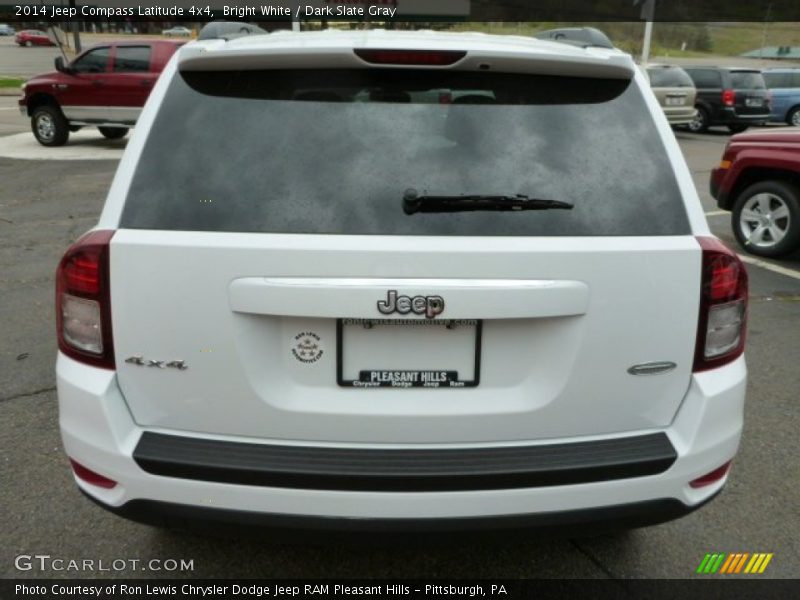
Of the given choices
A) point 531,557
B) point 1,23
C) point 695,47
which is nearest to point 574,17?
point 695,47

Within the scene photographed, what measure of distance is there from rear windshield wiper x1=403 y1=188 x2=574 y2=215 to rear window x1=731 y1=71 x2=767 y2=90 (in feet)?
68.1

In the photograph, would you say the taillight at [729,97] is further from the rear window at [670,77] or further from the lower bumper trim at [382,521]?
the lower bumper trim at [382,521]

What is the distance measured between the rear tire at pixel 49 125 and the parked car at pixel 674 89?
1416cm

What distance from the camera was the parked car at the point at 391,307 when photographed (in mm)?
1942

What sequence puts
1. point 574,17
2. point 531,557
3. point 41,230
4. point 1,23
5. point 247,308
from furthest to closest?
point 1,23, point 574,17, point 41,230, point 531,557, point 247,308

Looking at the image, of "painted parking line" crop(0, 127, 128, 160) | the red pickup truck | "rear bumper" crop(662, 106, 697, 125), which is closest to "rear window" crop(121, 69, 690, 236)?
"painted parking line" crop(0, 127, 128, 160)

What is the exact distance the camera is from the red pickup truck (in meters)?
14.1

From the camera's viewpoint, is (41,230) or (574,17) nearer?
(41,230)

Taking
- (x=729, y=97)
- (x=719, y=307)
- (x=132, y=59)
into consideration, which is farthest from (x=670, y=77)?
(x=719, y=307)

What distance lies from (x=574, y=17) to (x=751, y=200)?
→ 49.3 meters

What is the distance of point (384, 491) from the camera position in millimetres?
1952

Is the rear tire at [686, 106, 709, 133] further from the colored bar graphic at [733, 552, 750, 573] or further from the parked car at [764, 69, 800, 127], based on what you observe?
the colored bar graphic at [733, 552, 750, 573]

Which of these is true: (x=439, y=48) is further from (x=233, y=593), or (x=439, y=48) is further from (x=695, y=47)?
(x=695, y=47)

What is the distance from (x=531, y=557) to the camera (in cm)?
274
